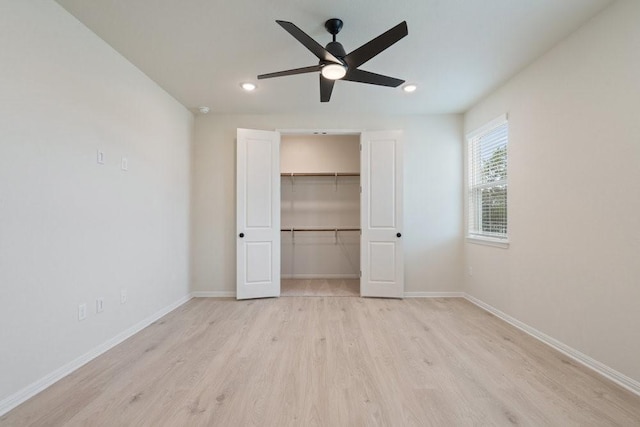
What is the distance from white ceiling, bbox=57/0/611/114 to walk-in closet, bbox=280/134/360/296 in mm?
1849

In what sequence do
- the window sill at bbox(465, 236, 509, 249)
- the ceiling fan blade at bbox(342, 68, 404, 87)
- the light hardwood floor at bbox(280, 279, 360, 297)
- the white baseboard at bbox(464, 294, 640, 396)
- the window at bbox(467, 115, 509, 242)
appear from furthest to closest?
1. the light hardwood floor at bbox(280, 279, 360, 297)
2. the window at bbox(467, 115, 509, 242)
3. the window sill at bbox(465, 236, 509, 249)
4. the ceiling fan blade at bbox(342, 68, 404, 87)
5. the white baseboard at bbox(464, 294, 640, 396)

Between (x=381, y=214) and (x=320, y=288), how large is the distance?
150 cm

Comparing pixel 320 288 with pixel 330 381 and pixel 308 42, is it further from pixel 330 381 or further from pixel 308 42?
pixel 308 42

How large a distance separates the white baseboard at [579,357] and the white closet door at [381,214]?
131 centimetres

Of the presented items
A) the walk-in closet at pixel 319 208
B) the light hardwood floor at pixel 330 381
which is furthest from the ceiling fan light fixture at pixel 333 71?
the walk-in closet at pixel 319 208


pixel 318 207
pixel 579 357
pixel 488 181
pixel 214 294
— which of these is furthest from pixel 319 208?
pixel 579 357

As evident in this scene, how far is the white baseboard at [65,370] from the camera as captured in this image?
1619mm

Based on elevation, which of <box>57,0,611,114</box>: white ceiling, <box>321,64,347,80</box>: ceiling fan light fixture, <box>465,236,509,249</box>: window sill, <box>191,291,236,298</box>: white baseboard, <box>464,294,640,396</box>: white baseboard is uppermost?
<box>57,0,611,114</box>: white ceiling

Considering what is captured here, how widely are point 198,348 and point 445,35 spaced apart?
10.8 feet

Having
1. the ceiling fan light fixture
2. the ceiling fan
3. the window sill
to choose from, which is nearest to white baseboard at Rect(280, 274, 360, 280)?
the window sill

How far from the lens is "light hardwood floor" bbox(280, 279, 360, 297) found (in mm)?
4008

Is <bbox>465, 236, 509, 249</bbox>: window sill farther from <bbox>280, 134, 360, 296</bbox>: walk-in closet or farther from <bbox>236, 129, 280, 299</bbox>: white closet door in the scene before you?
<bbox>236, 129, 280, 299</bbox>: white closet door

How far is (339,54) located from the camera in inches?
79.7

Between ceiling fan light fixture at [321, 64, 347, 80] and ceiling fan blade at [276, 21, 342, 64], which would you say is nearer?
ceiling fan blade at [276, 21, 342, 64]
